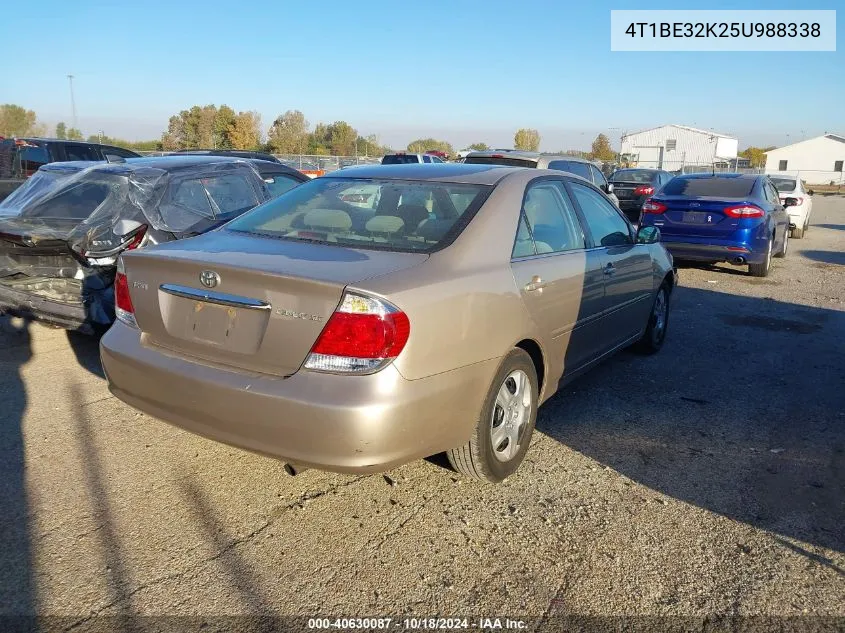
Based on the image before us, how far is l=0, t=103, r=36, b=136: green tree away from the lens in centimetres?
6277

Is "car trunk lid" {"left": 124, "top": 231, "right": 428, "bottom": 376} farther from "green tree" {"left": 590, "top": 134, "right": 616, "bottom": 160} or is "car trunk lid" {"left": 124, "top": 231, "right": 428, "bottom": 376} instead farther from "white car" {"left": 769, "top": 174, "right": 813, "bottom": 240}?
"green tree" {"left": 590, "top": 134, "right": 616, "bottom": 160}

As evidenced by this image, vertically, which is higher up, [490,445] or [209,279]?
[209,279]

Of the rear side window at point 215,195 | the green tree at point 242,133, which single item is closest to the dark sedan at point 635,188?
the rear side window at point 215,195

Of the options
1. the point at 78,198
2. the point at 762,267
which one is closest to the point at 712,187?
the point at 762,267

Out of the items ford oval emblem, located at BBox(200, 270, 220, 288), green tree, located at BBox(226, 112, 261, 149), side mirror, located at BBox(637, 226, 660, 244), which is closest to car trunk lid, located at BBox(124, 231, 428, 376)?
ford oval emblem, located at BBox(200, 270, 220, 288)

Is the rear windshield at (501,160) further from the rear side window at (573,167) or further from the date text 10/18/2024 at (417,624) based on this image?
the date text 10/18/2024 at (417,624)

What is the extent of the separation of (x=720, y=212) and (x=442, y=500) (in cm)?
812

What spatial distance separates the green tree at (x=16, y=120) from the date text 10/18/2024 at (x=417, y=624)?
71181mm

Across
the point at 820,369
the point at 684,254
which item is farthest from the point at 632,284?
the point at 684,254

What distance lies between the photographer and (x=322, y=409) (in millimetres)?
2711

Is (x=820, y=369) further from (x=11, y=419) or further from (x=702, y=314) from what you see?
(x=11, y=419)

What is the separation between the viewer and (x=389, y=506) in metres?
3.32

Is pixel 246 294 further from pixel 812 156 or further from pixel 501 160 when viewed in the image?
pixel 812 156

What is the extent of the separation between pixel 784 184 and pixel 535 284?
17.2 metres
